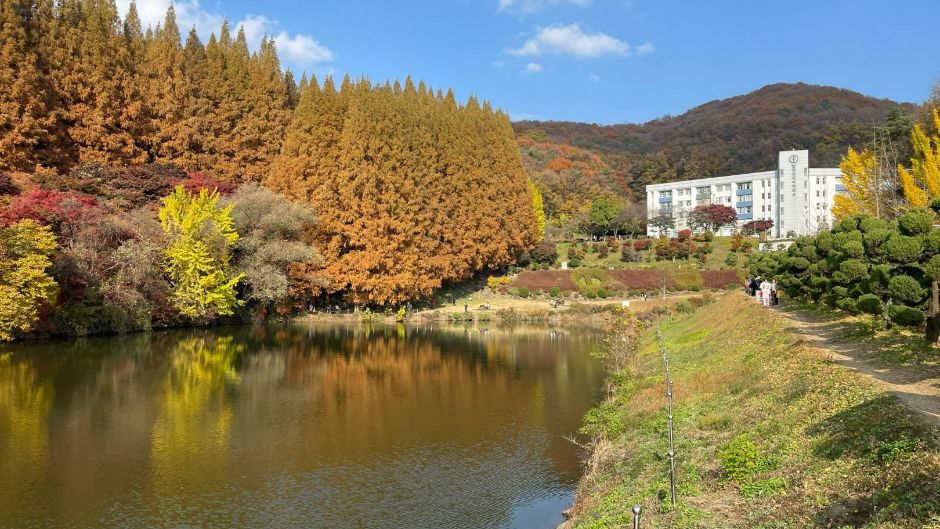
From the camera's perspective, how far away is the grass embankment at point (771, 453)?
6930 mm

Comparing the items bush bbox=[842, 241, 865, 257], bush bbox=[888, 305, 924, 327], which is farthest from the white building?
bush bbox=[888, 305, 924, 327]

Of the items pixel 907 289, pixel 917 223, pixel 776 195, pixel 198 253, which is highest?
pixel 776 195

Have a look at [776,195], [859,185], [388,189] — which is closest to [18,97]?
[388,189]

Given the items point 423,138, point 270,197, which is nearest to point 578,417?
point 270,197

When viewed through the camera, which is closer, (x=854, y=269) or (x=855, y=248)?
(x=854, y=269)

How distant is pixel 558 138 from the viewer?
465ft

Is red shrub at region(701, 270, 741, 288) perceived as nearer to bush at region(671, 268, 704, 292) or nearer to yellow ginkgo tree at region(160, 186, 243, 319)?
bush at region(671, 268, 704, 292)

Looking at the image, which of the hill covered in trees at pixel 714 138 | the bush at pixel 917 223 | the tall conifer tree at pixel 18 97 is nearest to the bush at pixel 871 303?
the bush at pixel 917 223

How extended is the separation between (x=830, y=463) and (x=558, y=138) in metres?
138

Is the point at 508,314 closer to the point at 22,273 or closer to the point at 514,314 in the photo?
the point at 514,314

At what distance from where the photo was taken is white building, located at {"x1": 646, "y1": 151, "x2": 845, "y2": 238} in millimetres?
80250

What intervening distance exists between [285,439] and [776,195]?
81.5 m

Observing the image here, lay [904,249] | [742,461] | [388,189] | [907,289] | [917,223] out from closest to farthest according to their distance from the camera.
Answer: [742,461], [907,289], [904,249], [917,223], [388,189]

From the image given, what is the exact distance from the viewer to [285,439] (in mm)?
15250
